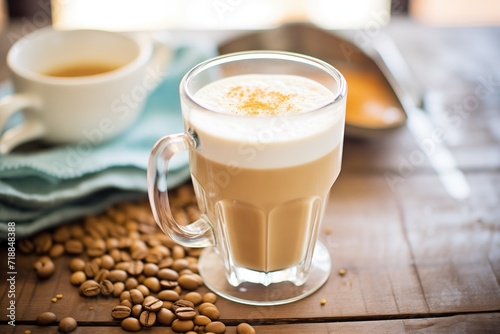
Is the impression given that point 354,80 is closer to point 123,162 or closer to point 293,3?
point 123,162

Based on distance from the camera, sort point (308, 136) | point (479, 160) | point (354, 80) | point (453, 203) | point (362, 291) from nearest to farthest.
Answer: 1. point (308, 136)
2. point (362, 291)
3. point (453, 203)
4. point (479, 160)
5. point (354, 80)

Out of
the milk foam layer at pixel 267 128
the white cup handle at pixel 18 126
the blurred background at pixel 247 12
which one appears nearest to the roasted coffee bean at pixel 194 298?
the milk foam layer at pixel 267 128

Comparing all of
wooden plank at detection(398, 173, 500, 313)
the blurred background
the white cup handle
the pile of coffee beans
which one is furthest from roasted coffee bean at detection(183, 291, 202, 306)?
the blurred background

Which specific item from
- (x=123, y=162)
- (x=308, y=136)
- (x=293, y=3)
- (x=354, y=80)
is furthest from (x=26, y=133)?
(x=293, y=3)

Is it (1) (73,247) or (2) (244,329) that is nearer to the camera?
(2) (244,329)

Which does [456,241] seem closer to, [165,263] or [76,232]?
[165,263]

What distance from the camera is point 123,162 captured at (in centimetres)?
126

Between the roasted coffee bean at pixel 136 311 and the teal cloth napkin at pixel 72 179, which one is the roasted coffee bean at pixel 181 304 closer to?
the roasted coffee bean at pixel 136 311

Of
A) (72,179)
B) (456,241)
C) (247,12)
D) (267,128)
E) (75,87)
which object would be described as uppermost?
(267,128)

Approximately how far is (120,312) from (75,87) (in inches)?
18.8

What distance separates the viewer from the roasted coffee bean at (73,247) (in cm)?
114

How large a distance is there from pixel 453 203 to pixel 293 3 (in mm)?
1710

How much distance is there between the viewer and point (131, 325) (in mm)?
968

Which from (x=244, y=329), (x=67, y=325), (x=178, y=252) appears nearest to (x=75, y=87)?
(x=178, y=252)
